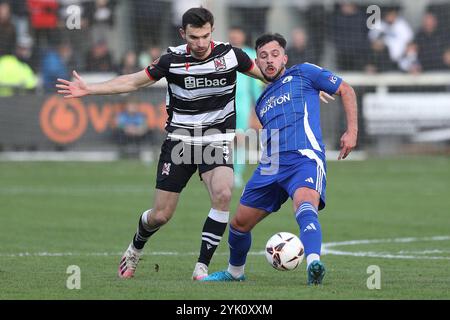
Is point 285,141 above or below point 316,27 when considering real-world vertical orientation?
below

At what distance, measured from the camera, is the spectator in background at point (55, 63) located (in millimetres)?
23984

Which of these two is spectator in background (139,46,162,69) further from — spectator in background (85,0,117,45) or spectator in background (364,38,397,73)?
spectator in background (364,38,397,73)

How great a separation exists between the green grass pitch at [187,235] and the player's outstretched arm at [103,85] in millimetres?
1562

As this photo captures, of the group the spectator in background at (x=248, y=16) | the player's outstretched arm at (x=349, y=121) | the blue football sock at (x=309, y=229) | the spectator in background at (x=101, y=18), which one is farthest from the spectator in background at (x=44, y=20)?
the blue football sock at (x=309, y=229)

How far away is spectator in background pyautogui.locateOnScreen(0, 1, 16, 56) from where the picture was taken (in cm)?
Result: 2425

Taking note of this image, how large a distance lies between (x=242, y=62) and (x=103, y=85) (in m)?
1.24

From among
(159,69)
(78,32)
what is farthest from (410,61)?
(159,69)

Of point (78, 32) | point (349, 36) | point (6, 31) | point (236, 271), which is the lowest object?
point (236, 271)

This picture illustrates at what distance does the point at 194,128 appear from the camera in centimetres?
952

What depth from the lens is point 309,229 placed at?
839 centimetres

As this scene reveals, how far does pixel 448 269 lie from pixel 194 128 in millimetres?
2579

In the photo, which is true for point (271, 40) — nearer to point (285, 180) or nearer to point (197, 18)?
point (197, 18)

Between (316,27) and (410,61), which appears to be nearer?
(410,61)

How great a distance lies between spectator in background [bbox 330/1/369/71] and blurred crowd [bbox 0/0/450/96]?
0.02m
